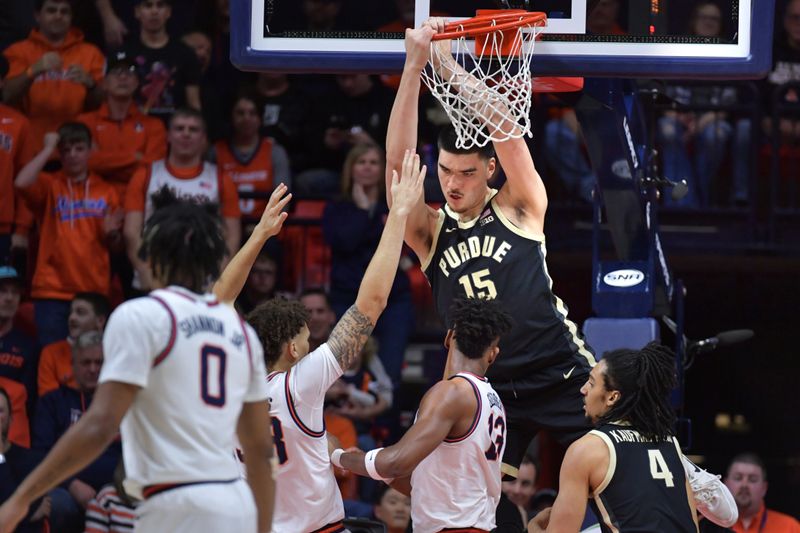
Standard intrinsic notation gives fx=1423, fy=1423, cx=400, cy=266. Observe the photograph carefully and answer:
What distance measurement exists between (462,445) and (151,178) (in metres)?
5.16

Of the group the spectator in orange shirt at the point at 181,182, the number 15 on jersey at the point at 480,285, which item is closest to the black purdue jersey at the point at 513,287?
the number 15 on jersey at the point at 480,285

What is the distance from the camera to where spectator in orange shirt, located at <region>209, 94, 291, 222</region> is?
440 inches

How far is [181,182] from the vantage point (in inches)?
412

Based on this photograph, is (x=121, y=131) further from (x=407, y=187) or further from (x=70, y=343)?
(x=407, y=187)

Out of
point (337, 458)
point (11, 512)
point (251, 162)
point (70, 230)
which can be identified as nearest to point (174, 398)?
point (11, 512)

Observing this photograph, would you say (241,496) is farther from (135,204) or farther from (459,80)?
(135,204)

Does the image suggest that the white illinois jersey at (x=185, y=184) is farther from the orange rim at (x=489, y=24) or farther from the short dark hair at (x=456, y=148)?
the orange rim at (x=489, y=24)

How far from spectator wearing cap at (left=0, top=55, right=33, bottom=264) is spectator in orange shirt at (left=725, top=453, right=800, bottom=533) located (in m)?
5.52

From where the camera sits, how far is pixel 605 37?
260 inches

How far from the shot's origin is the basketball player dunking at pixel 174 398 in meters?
4.36

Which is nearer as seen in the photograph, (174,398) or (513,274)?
(174,398)

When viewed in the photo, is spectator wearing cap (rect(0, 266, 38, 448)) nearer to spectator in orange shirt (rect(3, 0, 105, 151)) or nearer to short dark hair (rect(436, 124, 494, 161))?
spectator in orange shirt (rect(3, 0, 105, 151))

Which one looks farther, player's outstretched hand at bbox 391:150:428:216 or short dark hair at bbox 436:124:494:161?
short dark hair at bbox 436:124:494:161

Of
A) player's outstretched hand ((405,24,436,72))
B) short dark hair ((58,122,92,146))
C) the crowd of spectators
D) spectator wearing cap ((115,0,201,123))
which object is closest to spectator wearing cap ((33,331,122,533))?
the crowd of spectators
